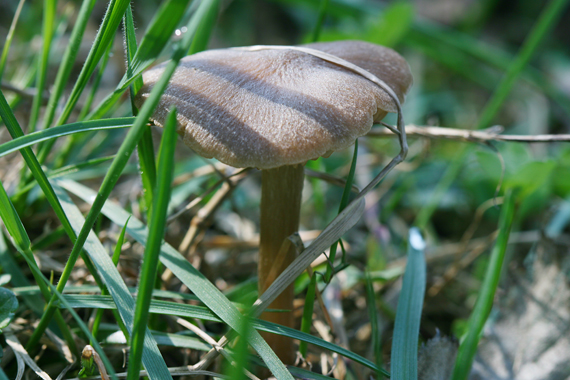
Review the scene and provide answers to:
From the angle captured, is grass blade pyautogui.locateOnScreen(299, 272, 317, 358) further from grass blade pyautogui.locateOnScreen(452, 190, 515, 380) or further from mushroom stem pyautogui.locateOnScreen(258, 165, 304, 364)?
grass blade pyautogui.locateOnScreen(452, 190, 515, 380)

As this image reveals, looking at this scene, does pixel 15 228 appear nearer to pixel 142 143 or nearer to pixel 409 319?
pixel 142 143

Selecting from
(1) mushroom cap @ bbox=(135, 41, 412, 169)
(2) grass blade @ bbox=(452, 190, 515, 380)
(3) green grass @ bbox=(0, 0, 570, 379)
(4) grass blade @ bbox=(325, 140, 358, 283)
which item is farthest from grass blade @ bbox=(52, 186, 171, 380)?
(2) grass blade @ bbox=(452, 190, 515, 380)

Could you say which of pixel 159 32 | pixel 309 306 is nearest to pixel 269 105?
pixel 159 32

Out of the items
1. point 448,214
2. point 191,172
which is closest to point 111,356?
point 191,172

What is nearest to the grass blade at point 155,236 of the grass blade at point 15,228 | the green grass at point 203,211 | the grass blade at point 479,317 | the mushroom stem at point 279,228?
the green grass at point 203,211

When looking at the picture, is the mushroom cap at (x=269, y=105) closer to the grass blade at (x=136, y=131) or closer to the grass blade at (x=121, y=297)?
the grass blade at (x=136, y=131)

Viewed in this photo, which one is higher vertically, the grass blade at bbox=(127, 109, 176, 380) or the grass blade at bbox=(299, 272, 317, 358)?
the grass blade at bbox=(127, 109, 176, 380)
